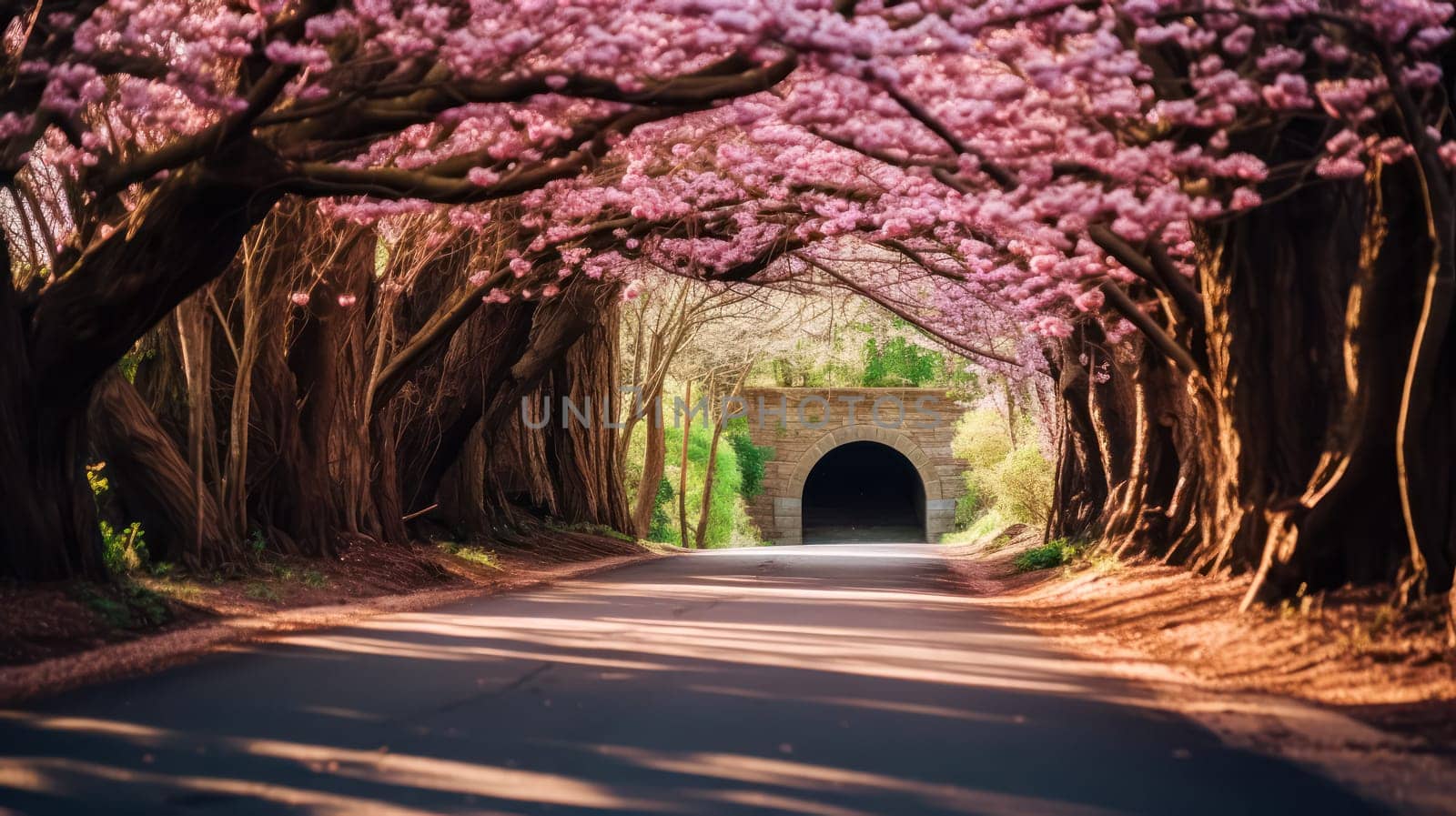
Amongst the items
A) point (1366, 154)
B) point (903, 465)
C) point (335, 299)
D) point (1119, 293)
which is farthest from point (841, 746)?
point (903, 465)

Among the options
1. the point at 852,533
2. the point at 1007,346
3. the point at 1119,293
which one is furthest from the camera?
the point at 852,533

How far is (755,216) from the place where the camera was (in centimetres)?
1967

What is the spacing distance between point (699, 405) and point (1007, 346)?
19.7 meters

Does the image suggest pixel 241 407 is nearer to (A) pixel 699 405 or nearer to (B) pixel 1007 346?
(B) pixel 1007 346

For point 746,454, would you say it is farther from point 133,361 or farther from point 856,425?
point 133,361

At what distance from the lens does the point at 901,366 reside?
59.0 metres

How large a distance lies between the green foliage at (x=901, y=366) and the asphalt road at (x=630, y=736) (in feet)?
151

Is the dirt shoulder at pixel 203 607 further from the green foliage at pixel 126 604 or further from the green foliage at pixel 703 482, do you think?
the green foliage at pixel 703 482

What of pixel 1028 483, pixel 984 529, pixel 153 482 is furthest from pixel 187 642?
pixel 984 529

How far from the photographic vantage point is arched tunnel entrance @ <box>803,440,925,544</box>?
6488cm

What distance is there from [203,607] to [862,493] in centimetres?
5681

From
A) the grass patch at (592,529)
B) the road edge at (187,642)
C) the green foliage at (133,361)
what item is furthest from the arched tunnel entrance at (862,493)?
the green foliage at (133,361)

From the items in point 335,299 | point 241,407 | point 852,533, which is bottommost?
point 852,533

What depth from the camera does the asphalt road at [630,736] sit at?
18.6 ft
